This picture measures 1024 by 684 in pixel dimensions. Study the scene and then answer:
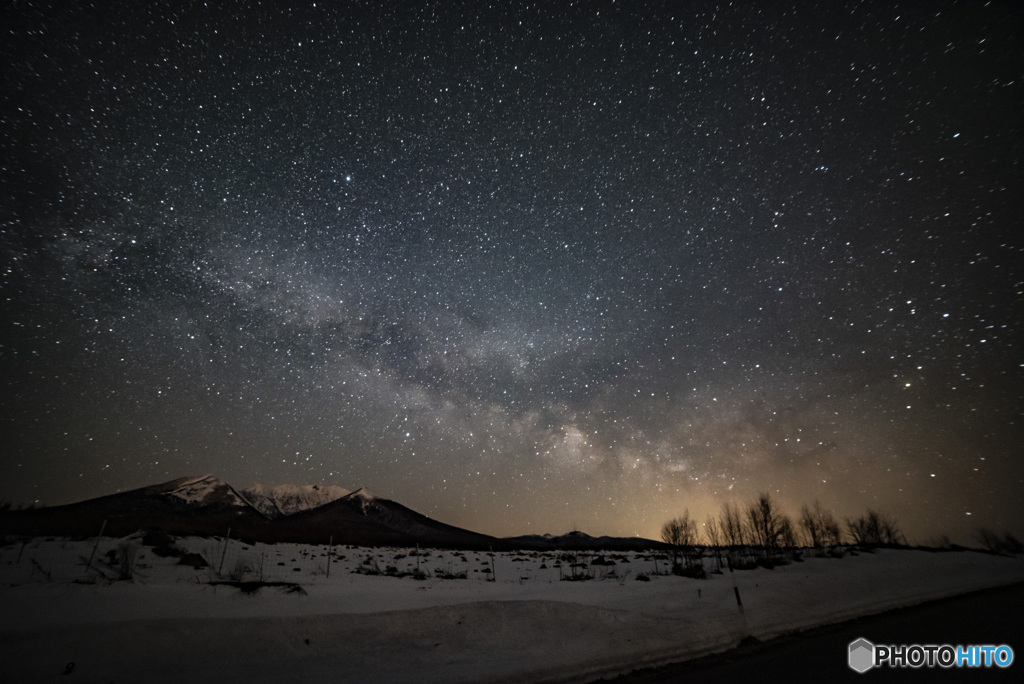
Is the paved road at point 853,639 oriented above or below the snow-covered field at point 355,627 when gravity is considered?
below

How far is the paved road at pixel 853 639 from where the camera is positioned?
22.6ft

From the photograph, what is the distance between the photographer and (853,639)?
32.4 ft

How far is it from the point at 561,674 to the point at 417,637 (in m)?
2.90

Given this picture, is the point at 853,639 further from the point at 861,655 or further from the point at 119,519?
the point at 119,519

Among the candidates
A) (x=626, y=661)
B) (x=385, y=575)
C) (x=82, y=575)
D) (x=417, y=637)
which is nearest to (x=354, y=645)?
(x=417, y=637)

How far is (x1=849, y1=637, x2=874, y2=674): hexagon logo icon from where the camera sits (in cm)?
748

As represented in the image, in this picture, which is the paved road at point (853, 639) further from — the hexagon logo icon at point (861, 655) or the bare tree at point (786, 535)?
the bare tree at point (786, 535)

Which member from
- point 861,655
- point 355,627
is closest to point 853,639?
point 861,655

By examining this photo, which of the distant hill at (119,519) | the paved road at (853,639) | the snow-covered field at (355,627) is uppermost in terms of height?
the distant hill at (119,519)
